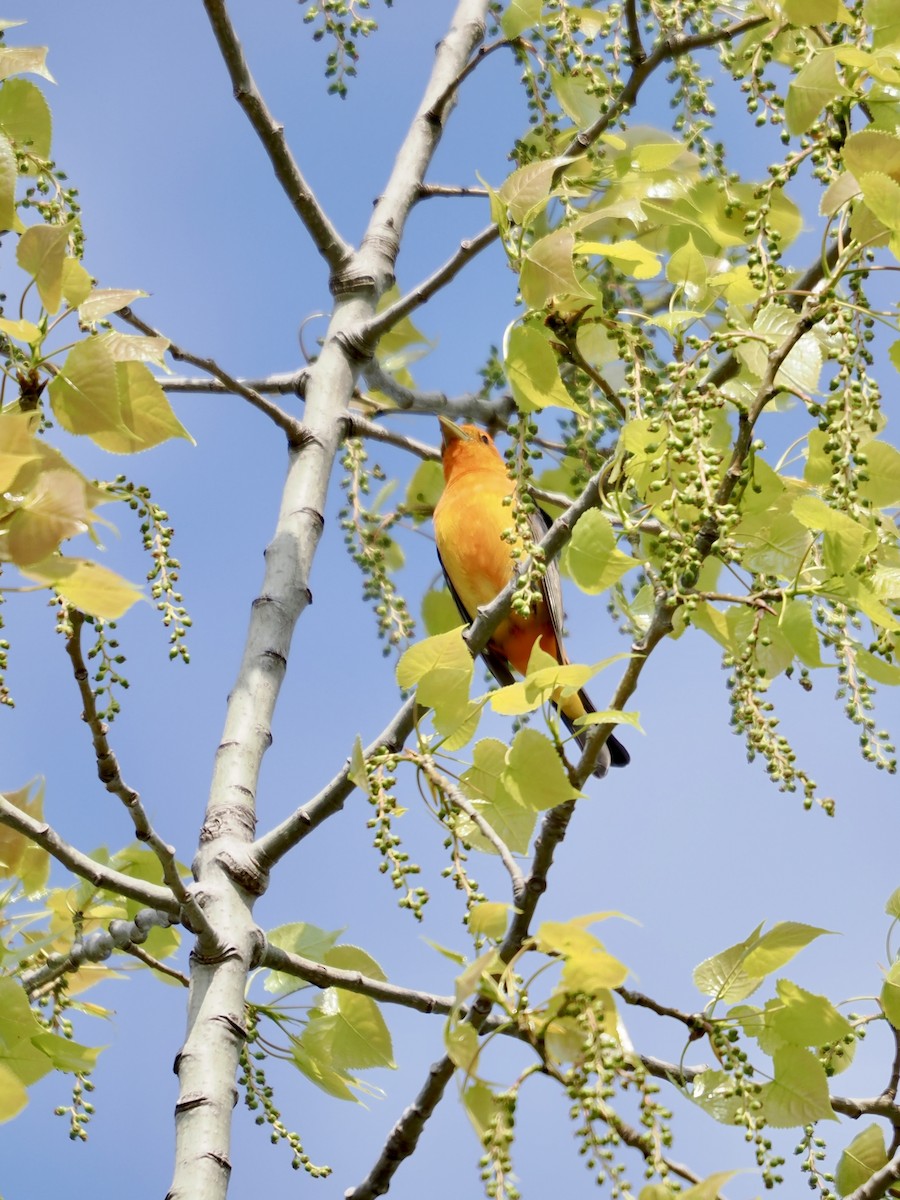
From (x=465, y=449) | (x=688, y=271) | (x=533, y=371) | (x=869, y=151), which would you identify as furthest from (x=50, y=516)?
(x=465, y=449)

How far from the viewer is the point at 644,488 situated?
2336 millimetres

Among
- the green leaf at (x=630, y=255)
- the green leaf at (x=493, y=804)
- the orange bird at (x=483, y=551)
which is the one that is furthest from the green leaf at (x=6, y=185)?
the orange bird at (x=483, y=551)

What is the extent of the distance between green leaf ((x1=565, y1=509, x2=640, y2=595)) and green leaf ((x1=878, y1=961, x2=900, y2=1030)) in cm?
111

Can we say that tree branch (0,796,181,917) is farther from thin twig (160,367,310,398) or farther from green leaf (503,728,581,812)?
thin twig (160,367,310,398)

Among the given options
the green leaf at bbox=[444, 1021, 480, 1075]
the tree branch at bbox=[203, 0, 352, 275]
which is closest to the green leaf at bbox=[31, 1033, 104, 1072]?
the green leaf at bbox=[444, 1021, 480, 1075]

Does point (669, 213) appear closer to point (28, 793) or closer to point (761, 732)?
point (761, 732)

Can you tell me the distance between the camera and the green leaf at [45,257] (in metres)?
2.07

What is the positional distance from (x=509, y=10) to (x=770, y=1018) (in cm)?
269

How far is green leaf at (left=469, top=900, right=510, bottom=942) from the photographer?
1.97 m

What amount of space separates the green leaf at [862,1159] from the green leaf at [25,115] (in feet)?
9.15

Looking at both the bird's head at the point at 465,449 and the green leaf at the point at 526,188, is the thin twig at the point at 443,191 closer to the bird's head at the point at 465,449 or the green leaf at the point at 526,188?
the bird's head at the point at 465,449

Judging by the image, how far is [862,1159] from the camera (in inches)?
109

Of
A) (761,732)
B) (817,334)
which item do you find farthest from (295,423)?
(761,732)

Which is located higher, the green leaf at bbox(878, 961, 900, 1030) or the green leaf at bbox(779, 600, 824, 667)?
the green leaf at bbox(779, 600, 824, 667)
